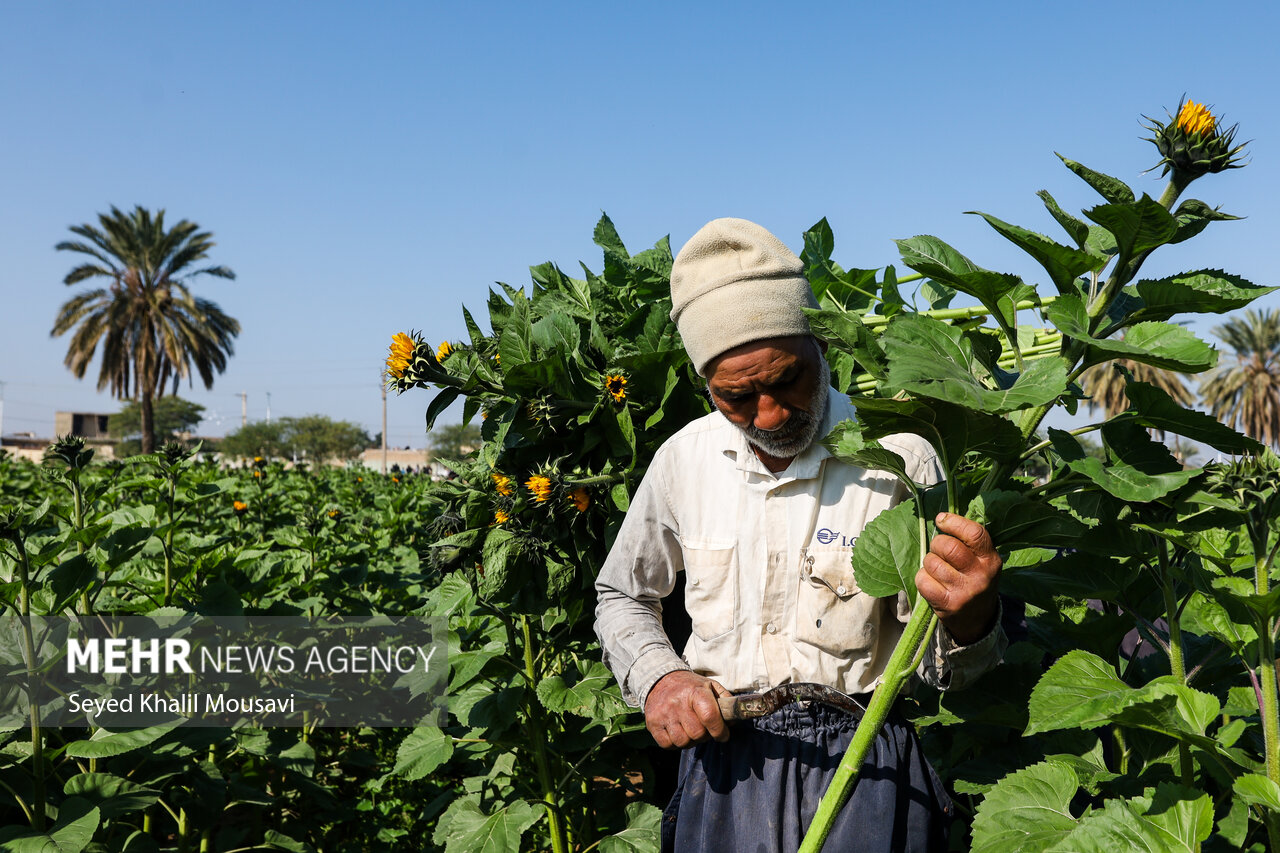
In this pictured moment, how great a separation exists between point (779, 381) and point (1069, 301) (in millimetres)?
703

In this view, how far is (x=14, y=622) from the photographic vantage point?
112 inches

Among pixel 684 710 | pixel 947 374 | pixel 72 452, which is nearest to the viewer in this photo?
pixel 947 374

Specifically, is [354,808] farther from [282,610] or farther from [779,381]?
[779,381]

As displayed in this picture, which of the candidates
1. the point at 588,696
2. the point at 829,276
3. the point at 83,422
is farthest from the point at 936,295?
the point at 83,422

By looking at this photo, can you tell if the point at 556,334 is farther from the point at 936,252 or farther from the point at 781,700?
the point at 936,252

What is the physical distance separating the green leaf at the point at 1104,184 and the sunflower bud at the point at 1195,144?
0.27ft

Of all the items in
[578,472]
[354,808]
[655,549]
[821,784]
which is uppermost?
[578,472]

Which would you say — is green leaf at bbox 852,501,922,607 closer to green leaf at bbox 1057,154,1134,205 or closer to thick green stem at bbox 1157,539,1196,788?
thick green stem at bbox 1157,539,1196,788

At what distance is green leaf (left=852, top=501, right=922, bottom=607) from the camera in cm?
153

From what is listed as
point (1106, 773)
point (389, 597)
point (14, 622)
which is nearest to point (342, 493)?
point (389, 597)

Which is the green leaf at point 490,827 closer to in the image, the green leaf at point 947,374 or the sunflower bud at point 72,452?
the sunflower bud at point 72,452

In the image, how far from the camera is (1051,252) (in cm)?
132

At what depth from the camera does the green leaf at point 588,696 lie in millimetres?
2801

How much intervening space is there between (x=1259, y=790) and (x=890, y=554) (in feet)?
1.88
